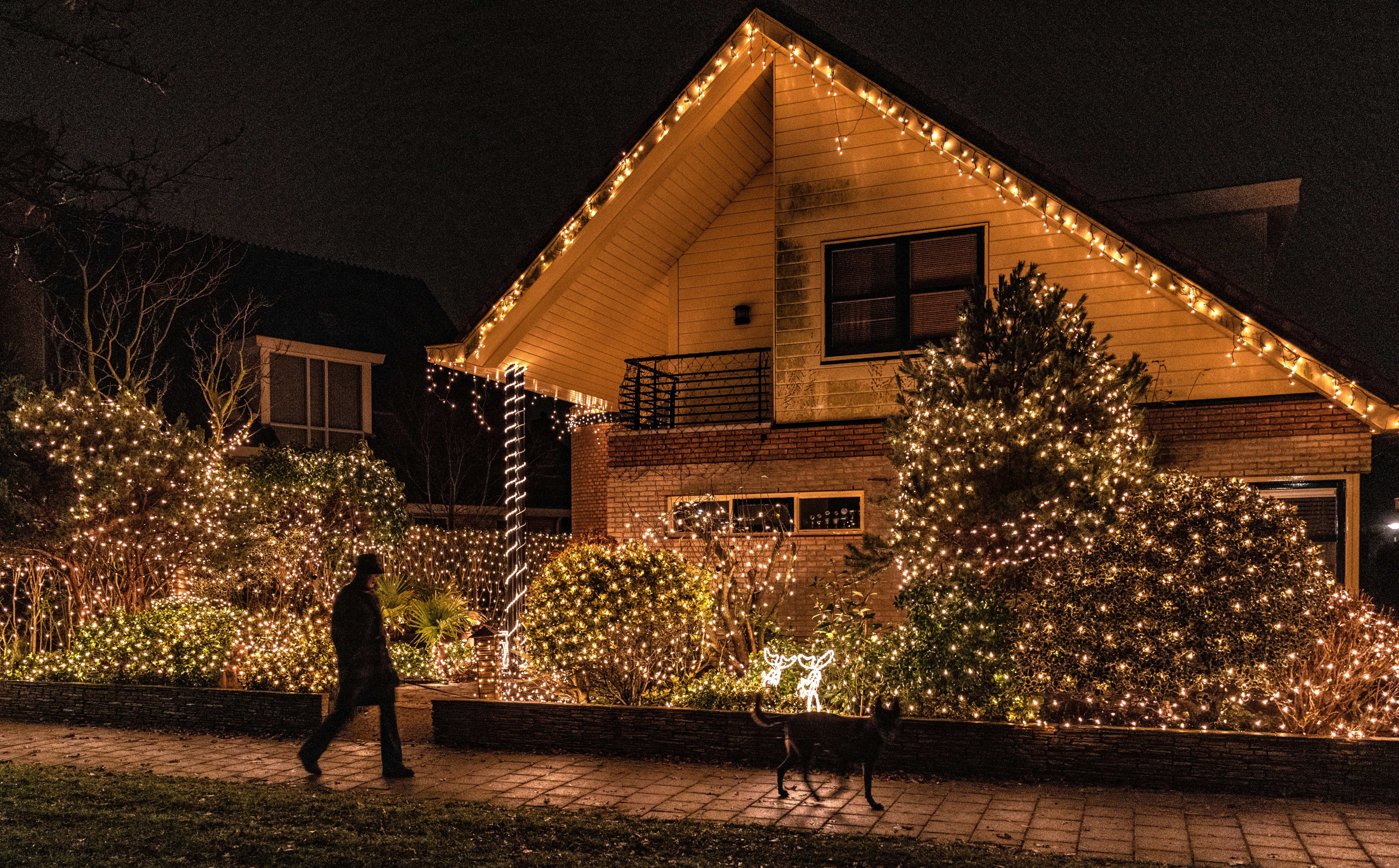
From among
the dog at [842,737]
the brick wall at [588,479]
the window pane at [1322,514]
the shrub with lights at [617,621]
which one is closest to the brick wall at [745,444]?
the shrub with lights at [617,621]

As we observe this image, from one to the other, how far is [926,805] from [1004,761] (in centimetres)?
108

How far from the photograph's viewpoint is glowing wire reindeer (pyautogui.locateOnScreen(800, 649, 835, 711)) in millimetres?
9008

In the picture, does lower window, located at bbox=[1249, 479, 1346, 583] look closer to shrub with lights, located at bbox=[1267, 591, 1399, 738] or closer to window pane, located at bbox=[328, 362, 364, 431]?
shrub with lights, located at bbox=[1267, 591, 1399, 738]

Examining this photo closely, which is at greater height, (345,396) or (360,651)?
(345,396)

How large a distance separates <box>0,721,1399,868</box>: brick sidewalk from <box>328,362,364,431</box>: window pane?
16458 millimetres

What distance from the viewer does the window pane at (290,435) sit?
23484mm

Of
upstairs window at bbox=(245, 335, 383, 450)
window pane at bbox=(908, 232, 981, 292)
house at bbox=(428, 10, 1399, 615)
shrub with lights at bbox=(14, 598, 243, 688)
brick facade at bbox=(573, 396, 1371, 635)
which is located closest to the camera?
brick facade at bbox=(573, 396, 1371, 635)

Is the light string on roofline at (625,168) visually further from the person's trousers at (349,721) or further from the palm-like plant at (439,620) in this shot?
the person's trousers at (349,721)

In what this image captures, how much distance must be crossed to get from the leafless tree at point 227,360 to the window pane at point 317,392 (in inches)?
69.9

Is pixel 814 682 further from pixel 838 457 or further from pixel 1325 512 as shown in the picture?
pixel 1325 512

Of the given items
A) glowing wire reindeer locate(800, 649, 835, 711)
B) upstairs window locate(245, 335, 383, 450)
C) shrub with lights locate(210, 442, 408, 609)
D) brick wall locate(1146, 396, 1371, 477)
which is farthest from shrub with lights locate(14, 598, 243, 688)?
upstairs window locate(245, 335, 383, 450)

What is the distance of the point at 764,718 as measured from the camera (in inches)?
309

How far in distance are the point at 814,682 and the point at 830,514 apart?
12.9 feet

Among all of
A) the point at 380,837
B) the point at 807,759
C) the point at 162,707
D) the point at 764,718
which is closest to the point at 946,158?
the point at 764,718
